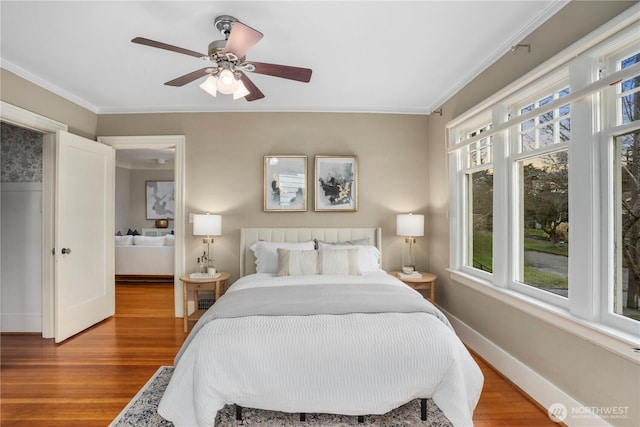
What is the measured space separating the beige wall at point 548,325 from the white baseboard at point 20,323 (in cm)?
468

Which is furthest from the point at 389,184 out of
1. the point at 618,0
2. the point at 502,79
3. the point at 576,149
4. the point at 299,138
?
the point at 618,0

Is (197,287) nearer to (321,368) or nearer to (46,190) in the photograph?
(46,190)

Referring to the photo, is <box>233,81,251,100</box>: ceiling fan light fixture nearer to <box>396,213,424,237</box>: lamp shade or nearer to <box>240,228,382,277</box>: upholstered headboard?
<box>240,228,382,277</box>: upholstered headboard

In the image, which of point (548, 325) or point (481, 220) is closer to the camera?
point (548, 325)

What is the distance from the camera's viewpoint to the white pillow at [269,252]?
3.35 meters

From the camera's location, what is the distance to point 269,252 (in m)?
3.41

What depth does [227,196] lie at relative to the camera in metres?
3.93

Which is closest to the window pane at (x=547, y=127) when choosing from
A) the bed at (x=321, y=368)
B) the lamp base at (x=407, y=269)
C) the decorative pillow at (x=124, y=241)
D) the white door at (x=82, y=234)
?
the bed at (x=321, y=368)

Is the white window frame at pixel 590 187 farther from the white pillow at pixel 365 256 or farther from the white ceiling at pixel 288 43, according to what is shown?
the white pillow at pixel 365 256

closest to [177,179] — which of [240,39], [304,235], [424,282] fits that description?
[304,235]

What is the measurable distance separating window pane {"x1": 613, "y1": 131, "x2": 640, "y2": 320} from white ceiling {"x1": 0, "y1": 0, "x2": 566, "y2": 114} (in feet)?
3.45

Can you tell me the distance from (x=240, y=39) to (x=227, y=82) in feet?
1.09

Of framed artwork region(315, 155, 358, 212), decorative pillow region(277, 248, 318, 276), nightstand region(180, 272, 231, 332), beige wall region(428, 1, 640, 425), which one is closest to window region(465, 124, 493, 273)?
beige wall region(428, 1, 640, 425)

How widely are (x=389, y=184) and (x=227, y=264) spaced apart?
2.35 meters
